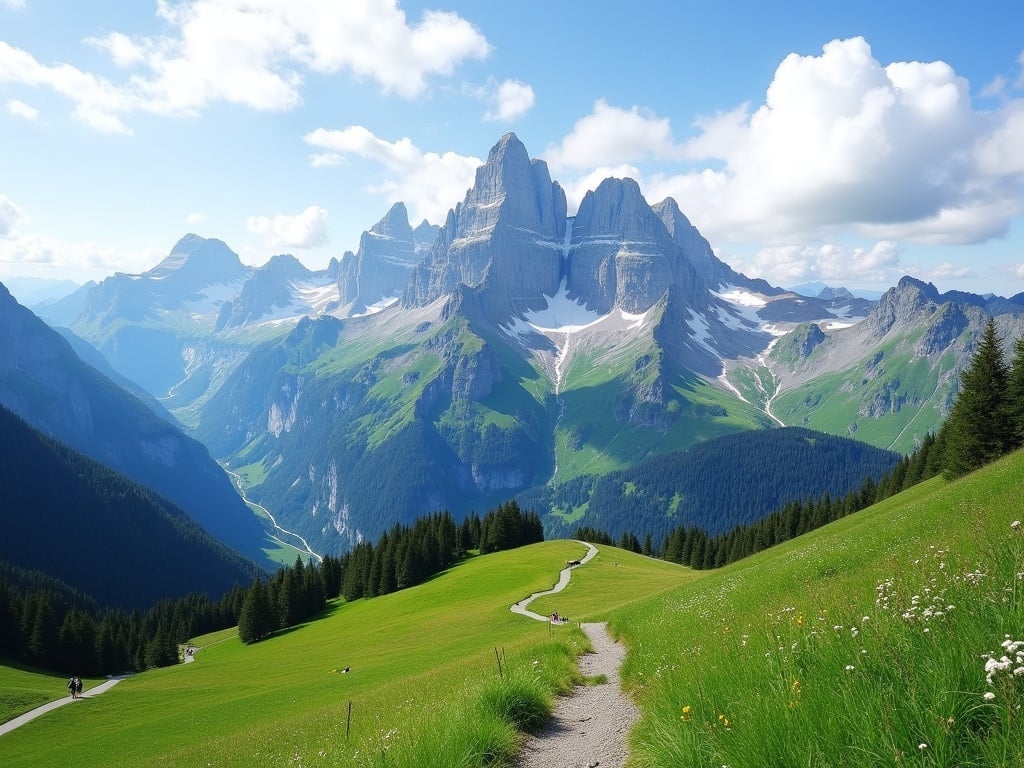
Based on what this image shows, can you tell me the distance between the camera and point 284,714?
1142 inches

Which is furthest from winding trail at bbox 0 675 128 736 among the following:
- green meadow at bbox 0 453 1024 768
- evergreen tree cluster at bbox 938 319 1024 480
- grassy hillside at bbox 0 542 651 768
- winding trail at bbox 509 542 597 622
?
evergreen tree cluster at bbox 938 319 1024 480

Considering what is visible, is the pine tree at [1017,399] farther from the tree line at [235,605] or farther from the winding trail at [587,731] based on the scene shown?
the tree line at [235,605]

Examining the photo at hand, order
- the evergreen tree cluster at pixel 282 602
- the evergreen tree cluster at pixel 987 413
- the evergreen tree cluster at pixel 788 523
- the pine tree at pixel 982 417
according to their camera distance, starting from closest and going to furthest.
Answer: the evergreen tree cluster at pixel 987 413 < the pine tree at pixel 982 417 < the evergreen tree cluster at pixel 788 523 < the evergreen tree cluster at pixel 282 602

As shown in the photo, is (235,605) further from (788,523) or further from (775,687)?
(775,687)

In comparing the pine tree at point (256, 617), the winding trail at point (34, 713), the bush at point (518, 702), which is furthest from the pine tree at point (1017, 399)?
the pine tree at point (256, 617)

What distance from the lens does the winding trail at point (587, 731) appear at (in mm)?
9375

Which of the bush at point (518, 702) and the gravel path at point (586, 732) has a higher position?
the bush at point (518, 702)

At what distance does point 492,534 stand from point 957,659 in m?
100

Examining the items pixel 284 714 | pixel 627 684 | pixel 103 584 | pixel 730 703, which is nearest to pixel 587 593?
pixel 284 714

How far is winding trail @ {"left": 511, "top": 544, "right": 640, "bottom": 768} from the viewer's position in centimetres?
938

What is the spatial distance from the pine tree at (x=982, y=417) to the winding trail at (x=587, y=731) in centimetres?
4474

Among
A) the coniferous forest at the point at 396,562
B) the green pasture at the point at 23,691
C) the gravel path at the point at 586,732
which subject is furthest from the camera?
the coniferous forest at the point at 396,562

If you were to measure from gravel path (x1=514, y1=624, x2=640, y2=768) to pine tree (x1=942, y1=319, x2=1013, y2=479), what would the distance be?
149 ft

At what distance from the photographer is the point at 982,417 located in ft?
151
